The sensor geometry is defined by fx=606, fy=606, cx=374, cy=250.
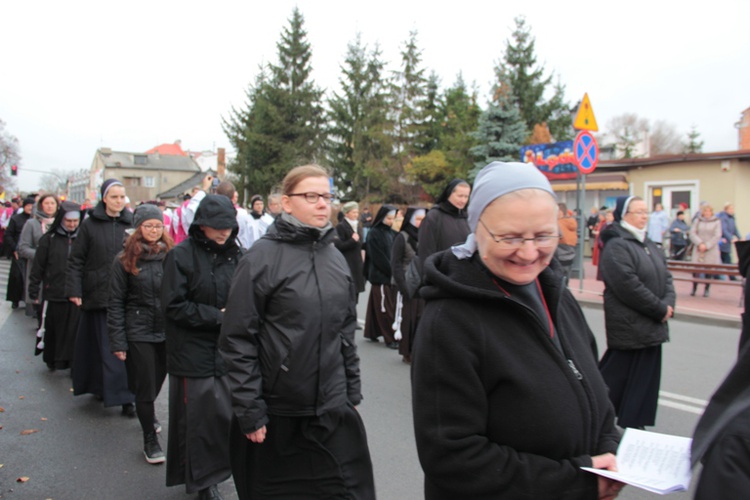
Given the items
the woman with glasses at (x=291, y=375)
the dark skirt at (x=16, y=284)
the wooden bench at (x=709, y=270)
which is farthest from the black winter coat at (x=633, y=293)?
the dark skirt at (x=16, y=284)

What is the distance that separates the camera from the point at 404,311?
789 cm

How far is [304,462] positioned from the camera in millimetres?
3076

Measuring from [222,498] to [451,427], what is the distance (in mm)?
2889

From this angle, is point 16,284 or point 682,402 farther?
point 16,284

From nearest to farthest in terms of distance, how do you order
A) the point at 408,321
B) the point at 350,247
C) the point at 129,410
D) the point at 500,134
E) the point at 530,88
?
the point at 129,410
the point at 408,321
the point at 350,247
the point at 500,134
the point at 530,88

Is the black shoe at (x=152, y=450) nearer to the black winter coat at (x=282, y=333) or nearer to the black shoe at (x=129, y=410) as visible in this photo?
the black shoe at (x=129, y=410)

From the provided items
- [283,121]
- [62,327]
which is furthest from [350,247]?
[283,121]

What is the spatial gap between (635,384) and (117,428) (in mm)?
4509

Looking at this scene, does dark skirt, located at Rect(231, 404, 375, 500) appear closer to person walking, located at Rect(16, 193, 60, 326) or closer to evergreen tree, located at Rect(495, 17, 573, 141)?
person walking, located at Rect(16, 193, 60, 326)

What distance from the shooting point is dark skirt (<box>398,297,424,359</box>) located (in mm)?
7484

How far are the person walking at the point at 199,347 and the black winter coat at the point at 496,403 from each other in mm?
2336

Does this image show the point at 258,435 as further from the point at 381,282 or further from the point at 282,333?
the point at 381,282

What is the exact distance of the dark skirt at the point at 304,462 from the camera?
3.06 m

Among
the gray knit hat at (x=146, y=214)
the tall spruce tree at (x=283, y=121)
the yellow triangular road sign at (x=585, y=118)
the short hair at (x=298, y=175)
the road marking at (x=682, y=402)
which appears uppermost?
the tall spruce tree at (x=283, y=121)
